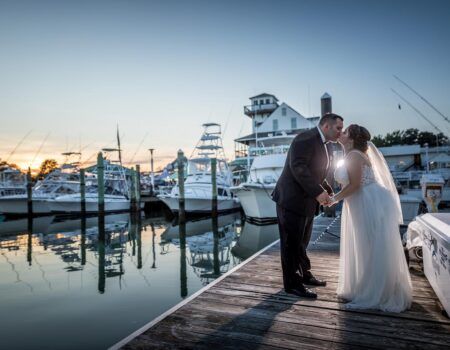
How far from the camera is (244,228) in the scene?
17.5 metres

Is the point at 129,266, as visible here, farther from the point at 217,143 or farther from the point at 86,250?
the point at 217,143

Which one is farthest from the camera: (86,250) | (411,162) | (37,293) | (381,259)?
(411,162)

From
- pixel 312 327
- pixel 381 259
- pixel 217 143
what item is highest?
pixel 217 143

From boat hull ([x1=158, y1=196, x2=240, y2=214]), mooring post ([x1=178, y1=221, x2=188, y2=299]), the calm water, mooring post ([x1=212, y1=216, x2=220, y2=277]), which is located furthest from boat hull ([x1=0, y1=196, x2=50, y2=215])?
mooring post ([x1=212, y1=216, x2=220, y2=277])

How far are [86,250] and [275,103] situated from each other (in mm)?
38245

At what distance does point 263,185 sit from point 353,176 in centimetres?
1377

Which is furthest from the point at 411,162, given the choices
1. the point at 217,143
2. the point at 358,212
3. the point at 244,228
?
the point at 358,212

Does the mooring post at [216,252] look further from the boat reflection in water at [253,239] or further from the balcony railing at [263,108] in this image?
the balcony railing at [263,108]

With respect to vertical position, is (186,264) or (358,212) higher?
(358,212)

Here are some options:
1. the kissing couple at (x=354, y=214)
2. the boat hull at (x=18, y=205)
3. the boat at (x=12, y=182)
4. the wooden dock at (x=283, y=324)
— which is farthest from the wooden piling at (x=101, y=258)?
the boat at (x=12, y=182)

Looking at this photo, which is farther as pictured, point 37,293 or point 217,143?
point 217,143

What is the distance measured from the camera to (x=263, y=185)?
17.0 meters

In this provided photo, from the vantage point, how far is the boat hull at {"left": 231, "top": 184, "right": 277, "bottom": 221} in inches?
683

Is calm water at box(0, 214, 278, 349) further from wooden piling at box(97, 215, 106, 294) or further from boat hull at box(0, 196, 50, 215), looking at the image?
boat hull at box(0, 196, 50, 215)
